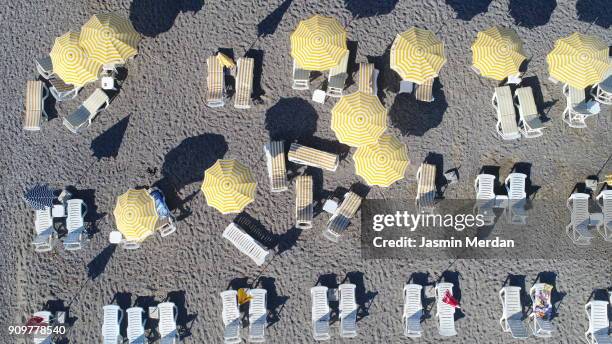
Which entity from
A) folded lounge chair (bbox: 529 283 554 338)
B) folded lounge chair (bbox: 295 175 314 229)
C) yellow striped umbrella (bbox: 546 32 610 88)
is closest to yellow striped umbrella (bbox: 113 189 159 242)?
folded lounge chair (bbox: 295 175 314 229)

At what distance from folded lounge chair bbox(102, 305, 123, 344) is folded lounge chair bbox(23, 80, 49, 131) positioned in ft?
21.5

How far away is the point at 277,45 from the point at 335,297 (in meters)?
8.69

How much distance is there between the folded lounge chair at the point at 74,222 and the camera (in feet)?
→ 49.2

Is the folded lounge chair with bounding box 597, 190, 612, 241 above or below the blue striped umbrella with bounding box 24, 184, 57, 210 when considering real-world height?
below

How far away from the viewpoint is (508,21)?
15.5 meters

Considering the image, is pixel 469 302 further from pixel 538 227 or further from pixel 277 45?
pixel 277 45

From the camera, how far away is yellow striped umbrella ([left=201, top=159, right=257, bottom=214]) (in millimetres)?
13977

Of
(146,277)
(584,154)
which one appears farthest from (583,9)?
(146,277)

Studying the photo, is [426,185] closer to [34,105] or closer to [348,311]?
[348,311]

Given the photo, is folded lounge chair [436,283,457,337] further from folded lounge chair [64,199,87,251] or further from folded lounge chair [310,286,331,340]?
folded lounge chair [64,199,87,251]

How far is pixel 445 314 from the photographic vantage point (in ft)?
48.7

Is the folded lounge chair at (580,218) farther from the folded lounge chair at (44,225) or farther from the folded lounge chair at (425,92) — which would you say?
the folded lounge chair at (44,225)

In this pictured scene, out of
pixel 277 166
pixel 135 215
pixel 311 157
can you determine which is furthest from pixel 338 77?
pixel 135 215

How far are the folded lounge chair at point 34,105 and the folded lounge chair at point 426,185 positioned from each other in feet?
42.1
